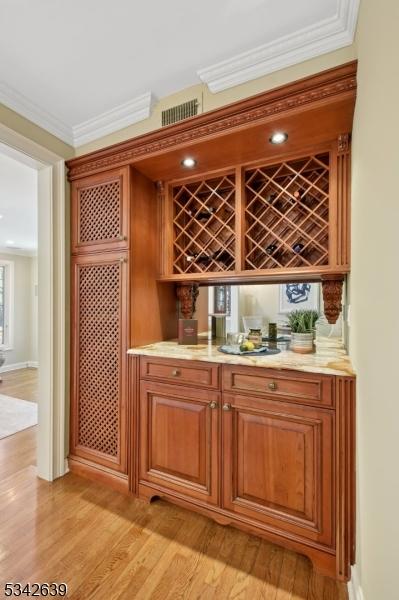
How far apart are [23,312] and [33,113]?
5225mm

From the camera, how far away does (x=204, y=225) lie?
2080 millimetres

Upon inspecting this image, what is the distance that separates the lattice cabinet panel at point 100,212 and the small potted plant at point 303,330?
4.24 feet

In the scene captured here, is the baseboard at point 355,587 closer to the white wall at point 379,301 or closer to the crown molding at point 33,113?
the white wall at point 379,301

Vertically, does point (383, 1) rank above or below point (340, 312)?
A: above

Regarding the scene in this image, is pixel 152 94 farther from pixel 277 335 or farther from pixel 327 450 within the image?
pixel 327 450

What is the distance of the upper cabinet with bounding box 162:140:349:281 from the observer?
162 cm

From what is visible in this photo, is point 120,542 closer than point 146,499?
Yes

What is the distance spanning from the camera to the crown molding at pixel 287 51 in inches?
51.6

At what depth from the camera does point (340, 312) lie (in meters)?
1.85

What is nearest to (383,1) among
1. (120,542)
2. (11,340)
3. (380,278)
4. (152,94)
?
(380,278)

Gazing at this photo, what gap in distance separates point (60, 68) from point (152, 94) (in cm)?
54

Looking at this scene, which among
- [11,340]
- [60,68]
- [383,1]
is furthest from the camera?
[11,340]

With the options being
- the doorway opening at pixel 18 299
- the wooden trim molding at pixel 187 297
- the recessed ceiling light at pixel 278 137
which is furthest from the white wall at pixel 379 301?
the doorway opening at pixel 18 299

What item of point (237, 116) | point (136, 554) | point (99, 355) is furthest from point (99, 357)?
point (237, 116)
